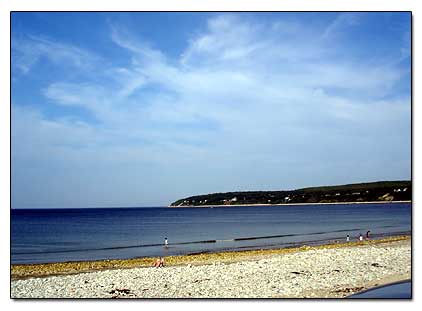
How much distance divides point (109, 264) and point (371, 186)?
593 centimetres

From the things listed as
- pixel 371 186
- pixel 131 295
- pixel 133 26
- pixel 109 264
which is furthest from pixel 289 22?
pixel 109 264

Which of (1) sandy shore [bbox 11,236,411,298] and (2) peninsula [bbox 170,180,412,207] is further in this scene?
(2) peninsula [bbox 170,180,412,207]

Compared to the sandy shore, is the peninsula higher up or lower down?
higher up

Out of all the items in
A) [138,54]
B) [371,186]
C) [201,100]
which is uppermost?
[138,54]

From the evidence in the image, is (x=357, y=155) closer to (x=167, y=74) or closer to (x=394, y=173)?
(x=394, y=173)

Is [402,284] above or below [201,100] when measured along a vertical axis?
below

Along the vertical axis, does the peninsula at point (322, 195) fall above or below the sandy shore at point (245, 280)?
above

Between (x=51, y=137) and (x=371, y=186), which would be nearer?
(x=51, y=137)

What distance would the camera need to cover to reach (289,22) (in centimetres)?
588

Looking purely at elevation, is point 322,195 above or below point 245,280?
above

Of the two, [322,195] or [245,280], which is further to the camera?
[322,195]

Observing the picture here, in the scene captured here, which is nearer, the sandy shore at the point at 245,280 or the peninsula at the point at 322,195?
the sandy shore at the point at 245,280
